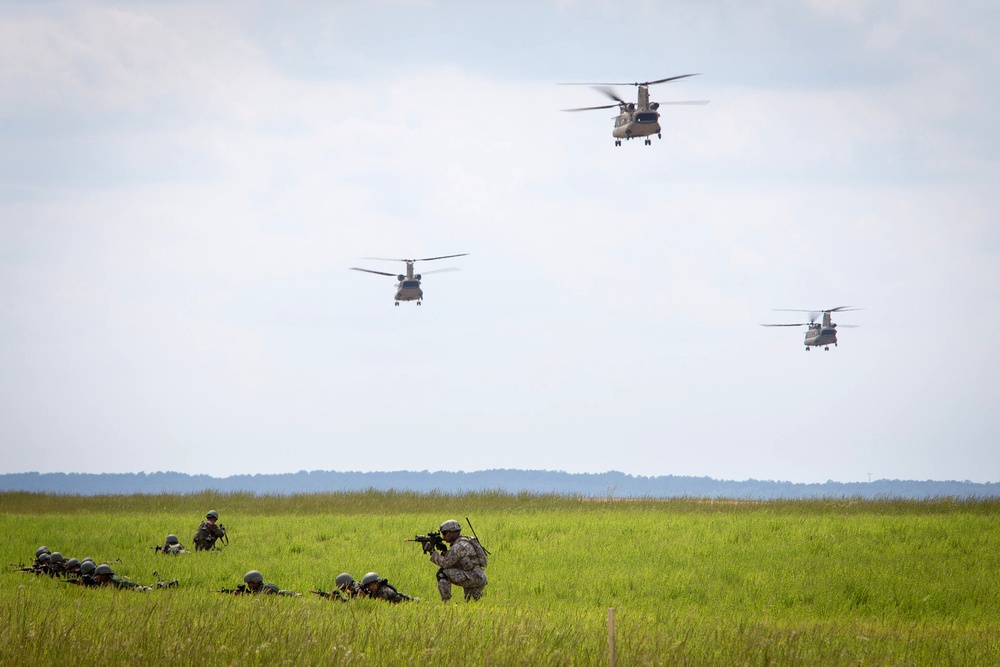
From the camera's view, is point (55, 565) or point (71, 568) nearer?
point (71, 568)

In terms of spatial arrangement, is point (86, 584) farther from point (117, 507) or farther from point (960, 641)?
point (117, 507)

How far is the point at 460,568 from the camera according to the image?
61.9 ft

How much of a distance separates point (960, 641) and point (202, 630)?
36.9 feet

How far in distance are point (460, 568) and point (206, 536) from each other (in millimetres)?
13579

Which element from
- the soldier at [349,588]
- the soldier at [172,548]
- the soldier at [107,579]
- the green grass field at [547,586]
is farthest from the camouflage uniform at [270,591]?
the soldier at [172,548]

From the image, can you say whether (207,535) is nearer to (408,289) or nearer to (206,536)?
(206,536)

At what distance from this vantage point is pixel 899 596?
23594 millimetres

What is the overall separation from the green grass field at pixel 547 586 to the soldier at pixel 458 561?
2.01ft

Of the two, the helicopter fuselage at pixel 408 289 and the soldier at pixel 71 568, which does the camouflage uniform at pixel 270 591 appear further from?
the helicopter fuselage at pixel 408 289

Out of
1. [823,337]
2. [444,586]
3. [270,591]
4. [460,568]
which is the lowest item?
[270,591]

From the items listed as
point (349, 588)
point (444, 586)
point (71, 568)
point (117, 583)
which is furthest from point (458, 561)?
point (71, 568)

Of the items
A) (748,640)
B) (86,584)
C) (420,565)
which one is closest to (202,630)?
(748,640)

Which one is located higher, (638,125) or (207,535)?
(638,125)

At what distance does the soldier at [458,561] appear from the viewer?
18.5 m
